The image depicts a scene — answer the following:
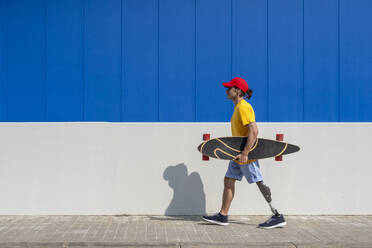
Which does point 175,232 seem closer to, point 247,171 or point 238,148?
point 247,171

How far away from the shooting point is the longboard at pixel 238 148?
5.91m

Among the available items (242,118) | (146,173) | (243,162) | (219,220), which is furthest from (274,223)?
(146,173)

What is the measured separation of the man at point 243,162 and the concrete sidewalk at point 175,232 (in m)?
0.13

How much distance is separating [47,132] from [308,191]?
3.96 m

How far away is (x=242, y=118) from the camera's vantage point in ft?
19.1

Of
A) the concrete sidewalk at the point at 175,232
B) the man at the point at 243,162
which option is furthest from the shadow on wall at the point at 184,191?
the man at the point at 243,162

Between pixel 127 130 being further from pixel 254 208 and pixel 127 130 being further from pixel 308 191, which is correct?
pixel 308 191

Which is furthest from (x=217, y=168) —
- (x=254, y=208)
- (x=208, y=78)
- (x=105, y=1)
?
(x=105, y=1)

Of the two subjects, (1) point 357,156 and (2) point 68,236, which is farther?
(1) point 357,156

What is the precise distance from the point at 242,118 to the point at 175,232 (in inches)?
64.7

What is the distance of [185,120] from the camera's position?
22.9 feet

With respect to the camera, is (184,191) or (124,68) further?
(124,68)

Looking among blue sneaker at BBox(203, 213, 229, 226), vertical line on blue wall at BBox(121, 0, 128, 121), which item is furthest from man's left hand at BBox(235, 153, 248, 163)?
vertical line on blue wall at BBox(121, 0, 128, 121)

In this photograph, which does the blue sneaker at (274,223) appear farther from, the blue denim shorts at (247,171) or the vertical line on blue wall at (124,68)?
the vertical line on blue wall at (124,68)
